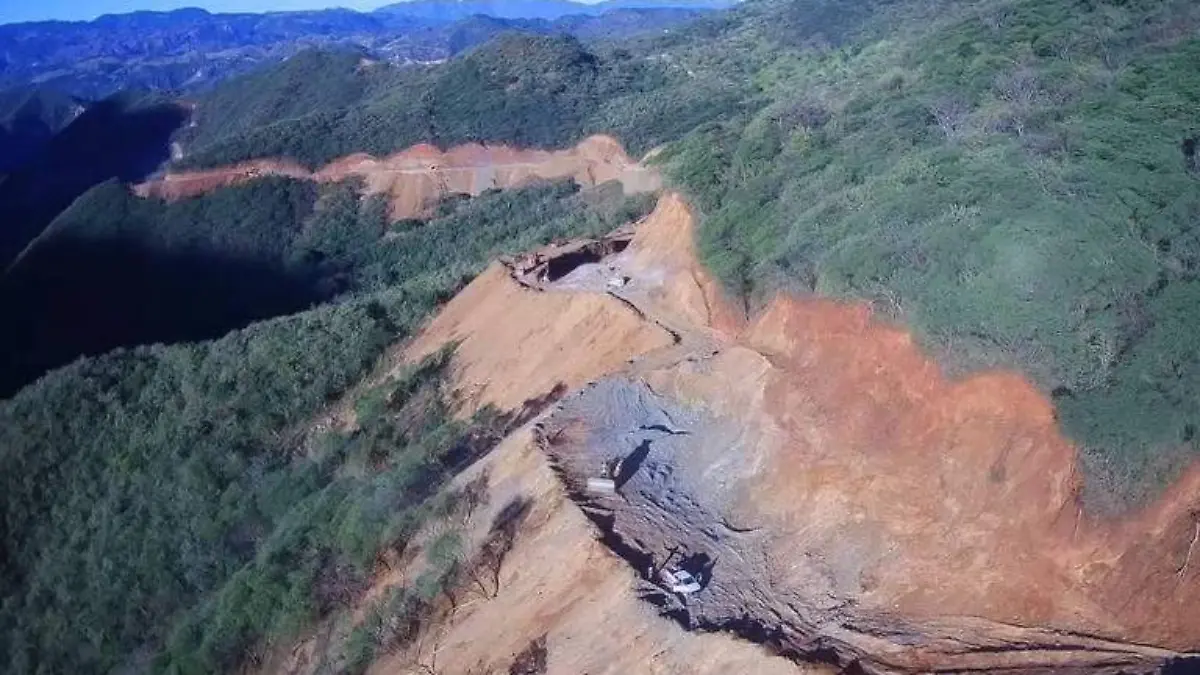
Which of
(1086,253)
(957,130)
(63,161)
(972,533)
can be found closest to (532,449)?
(972,533)

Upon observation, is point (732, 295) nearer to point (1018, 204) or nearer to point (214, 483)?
point (1018, 204)

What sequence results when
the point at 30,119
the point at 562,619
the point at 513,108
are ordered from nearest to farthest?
the point at 562,619 < the point at 513,108 < the point at 30,119

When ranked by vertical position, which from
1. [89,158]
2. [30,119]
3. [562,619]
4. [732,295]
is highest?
[732,295]

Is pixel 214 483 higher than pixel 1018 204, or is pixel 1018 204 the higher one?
pixel 1018 204

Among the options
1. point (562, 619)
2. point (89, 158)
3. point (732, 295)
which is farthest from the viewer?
point (89, 158)

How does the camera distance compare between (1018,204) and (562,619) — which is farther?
(1018,204)

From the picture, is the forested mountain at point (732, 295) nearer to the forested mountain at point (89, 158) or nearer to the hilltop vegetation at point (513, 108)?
the hilltop vegetation at point (513, 108)

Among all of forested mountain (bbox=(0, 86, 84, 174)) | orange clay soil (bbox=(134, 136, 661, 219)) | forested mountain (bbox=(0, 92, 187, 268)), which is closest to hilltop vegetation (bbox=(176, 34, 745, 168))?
orange clay soil (bbox=(134, 136, 661, 219))

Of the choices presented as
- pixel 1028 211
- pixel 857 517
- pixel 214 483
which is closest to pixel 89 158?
pixel 214 483
